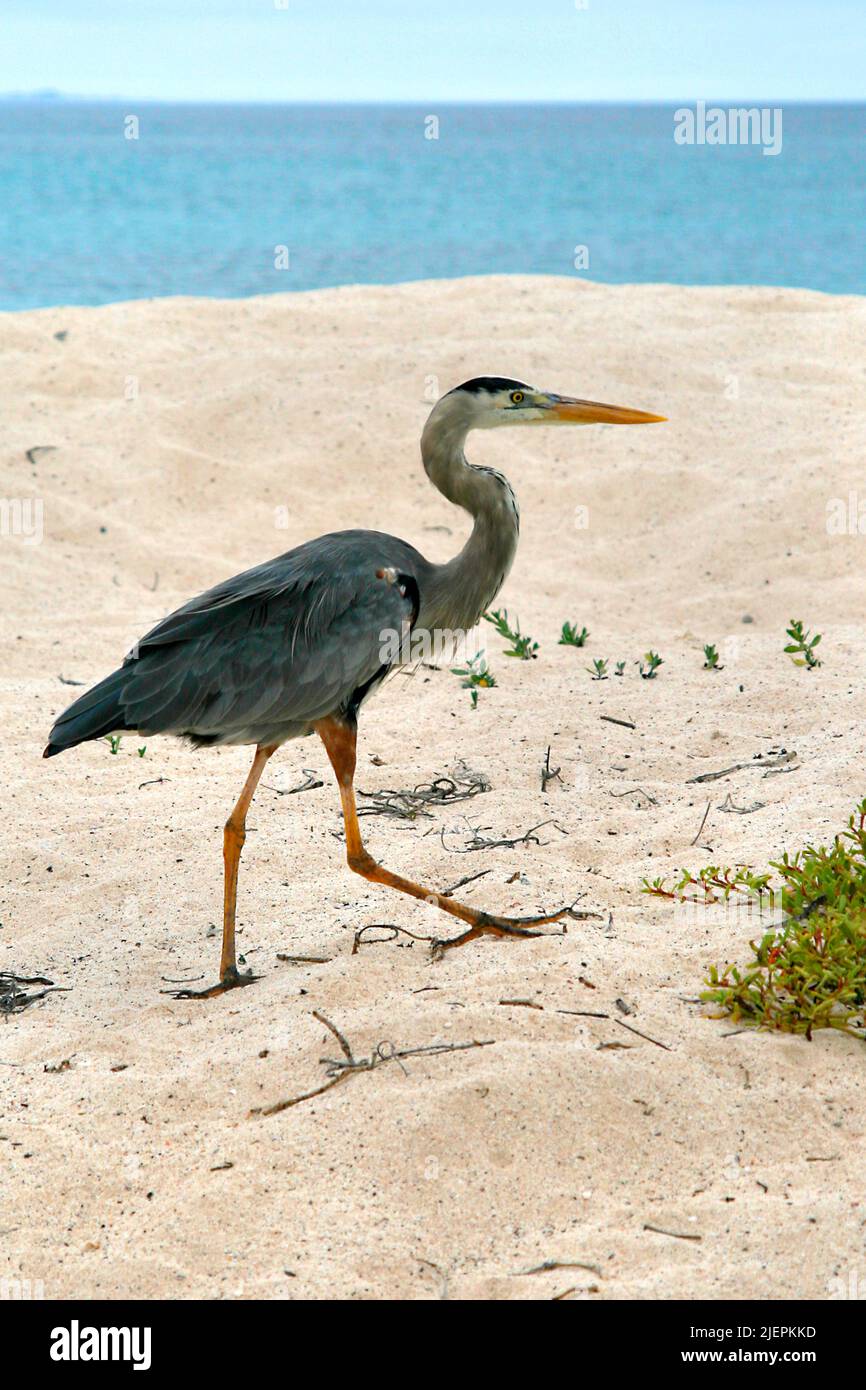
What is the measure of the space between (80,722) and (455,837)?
141 centimetres

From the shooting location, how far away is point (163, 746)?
6.14 meters

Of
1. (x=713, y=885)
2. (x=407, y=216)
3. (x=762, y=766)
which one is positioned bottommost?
(x=713, y=885)

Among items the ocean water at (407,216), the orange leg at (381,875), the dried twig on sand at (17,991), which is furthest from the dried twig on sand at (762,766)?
the ocean water at (407,216)

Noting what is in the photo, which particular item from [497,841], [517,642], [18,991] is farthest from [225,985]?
[517,642]

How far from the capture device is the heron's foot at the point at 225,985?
406cm

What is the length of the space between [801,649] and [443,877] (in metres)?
2.40

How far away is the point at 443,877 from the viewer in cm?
459

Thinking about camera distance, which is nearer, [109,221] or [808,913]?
[808,913]

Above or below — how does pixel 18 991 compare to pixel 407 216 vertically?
below

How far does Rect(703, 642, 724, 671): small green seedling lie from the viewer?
21.1 feet

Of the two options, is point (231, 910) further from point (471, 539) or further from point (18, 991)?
point (471, 539)

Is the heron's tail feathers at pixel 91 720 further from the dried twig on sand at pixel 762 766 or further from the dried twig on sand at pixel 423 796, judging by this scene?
the dried twig on sand at pixel 762 766
